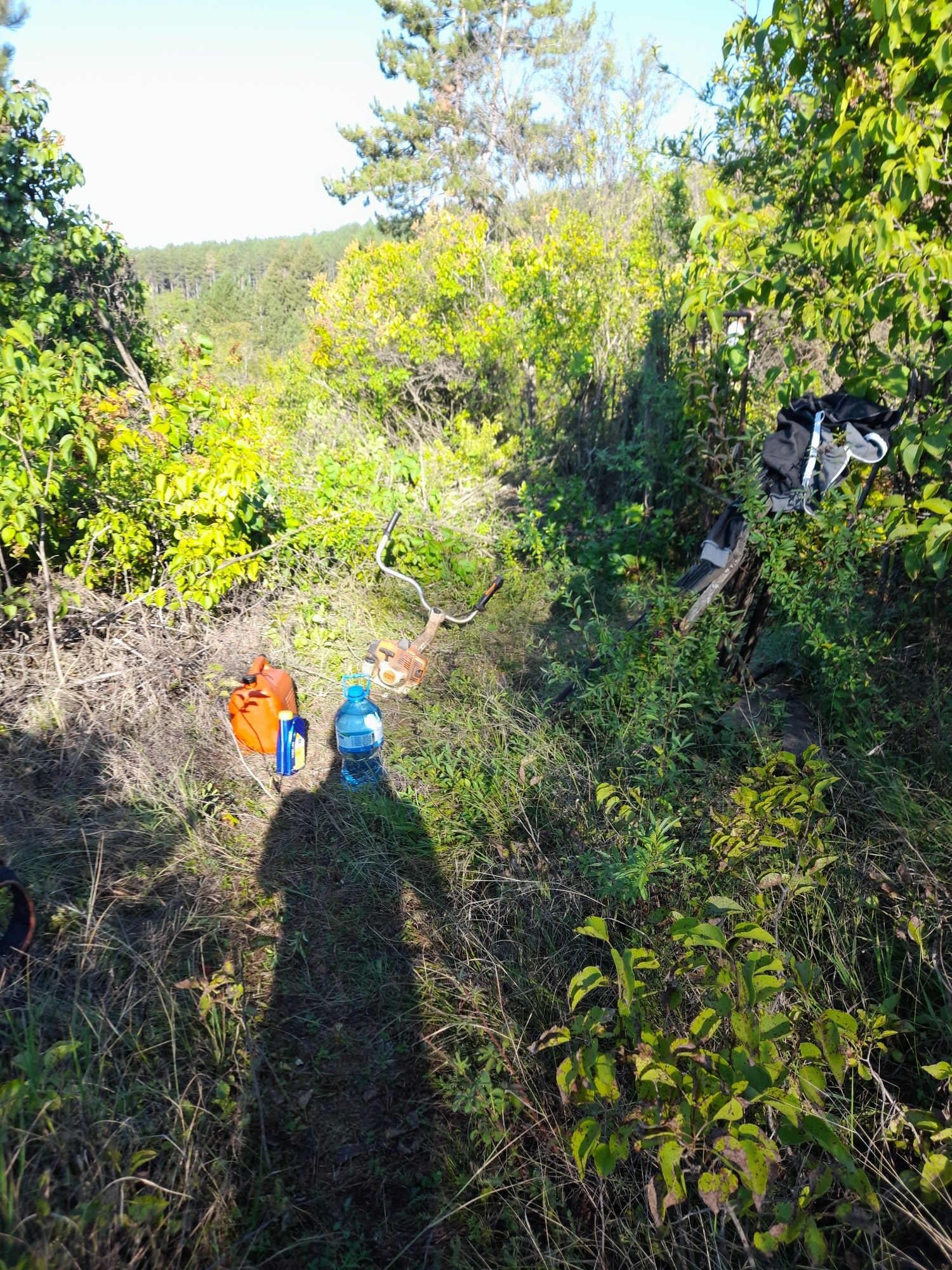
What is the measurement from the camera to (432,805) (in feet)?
11.5

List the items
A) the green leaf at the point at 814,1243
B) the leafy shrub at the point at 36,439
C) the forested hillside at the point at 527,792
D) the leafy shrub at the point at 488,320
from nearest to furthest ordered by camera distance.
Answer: the green leaf at the point at 814,1243
the forested hillside at the point at 527,792
the leafy shrub at the point at 36,439
the leafy shrub at the point at 488,320

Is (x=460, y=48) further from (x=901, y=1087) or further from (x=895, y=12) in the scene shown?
(x=901, y=1087)

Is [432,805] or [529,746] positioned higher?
[529,746]

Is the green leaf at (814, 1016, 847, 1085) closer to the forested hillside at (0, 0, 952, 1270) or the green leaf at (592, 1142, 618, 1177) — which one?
the forested hillside at (0, 0, 952, 1270)

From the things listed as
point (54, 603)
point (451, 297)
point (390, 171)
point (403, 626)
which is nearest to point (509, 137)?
point (390, 171)

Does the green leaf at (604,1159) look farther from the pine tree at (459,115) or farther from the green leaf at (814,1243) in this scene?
the pine tree at (459,115)

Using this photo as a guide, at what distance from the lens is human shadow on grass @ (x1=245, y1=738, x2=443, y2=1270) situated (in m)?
1.96

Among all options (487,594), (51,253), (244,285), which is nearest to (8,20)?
(51,253)

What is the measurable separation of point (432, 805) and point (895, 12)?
3.49 metres

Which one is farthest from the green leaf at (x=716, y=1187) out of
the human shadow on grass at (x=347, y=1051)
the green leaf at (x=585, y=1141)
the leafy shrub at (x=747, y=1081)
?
the human shadow on grass at (x=347, y=1051)

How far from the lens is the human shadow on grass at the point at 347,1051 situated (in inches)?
77.1

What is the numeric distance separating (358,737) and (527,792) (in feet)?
3.56

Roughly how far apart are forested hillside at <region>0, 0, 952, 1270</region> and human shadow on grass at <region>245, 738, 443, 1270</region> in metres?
0.02

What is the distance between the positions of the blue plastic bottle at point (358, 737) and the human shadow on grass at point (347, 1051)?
29 centimetres
